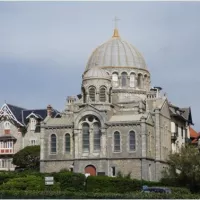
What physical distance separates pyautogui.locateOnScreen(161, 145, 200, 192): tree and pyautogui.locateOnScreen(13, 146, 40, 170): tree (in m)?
23.9

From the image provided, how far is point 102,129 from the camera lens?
78250 mm

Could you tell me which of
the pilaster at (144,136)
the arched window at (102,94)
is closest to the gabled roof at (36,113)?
the arched window at (102,94)

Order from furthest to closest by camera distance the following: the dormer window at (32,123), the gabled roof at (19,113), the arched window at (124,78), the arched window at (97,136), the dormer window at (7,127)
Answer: the dormer window at (7,127) < the gabled roof at (19,113) < the dormer window at (32,123) < the arched window at (124,78) < the arched window at (97,136)

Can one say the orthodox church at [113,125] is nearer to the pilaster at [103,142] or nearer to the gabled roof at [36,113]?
the pilaster at [103,142]

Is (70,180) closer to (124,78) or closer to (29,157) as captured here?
(29,157)

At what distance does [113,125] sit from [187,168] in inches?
476

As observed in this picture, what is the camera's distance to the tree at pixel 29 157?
91.2 meters

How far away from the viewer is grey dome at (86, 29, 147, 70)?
89188 millimetres

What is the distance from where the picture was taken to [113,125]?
78.2 m

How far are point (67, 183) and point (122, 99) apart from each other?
24770mm

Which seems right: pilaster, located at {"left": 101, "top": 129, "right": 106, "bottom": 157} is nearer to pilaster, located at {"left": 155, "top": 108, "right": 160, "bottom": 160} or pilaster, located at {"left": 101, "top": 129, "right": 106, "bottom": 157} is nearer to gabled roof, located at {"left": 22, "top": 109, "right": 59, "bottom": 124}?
pilaster, located at {"left": 155, "top": 108, "right": 160, "bottom": 160}

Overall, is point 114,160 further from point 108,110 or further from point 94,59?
point 94,59

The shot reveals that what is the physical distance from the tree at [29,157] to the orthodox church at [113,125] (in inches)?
303

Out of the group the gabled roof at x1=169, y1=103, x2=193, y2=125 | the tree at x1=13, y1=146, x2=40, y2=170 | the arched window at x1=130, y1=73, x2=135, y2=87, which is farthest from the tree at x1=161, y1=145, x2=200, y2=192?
the tree at x1=13, y1=146, x2=40, y2=170
